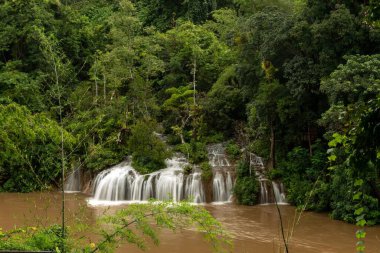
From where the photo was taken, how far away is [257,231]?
15008mm

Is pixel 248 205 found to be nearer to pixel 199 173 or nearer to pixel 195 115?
pixel 199 173

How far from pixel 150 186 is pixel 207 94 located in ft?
20.3

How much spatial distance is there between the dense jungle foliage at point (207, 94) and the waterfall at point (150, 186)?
28.1 inches

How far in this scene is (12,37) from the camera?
26.2 m

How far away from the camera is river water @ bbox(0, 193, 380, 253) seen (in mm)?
13211

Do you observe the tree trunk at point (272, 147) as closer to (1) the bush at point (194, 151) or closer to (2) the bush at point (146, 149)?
(1) the bush at point (194, 151)

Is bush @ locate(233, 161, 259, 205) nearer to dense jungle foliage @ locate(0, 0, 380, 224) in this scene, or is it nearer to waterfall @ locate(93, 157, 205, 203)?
dense jungle foliage @ locate(0, 0, 380, 224)

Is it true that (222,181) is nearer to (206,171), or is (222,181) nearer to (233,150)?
(206,171)

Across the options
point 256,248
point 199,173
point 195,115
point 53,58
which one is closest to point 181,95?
point 195,115

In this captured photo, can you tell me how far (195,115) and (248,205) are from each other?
6.15 m

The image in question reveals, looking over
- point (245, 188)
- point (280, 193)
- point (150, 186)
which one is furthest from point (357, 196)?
point (150, 186)

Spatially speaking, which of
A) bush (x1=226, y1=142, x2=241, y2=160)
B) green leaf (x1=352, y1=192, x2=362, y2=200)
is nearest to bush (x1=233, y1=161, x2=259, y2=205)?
bush (x1=226, y1=142, x2=241, y2=160)

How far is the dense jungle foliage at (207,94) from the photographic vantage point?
1448 cm

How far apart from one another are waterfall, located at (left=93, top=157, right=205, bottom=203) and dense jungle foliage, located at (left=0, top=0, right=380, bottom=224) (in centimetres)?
Answer: 71
